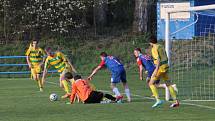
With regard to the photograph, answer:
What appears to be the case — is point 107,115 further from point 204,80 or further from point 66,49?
point 66,49

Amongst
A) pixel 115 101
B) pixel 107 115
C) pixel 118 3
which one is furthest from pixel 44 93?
pixel 118 3

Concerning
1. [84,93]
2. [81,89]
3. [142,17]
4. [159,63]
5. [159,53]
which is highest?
[142,17]

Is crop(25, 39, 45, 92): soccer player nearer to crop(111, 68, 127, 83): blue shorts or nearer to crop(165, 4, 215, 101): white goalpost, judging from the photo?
crop(165, 4, 215, 101): white goalpost

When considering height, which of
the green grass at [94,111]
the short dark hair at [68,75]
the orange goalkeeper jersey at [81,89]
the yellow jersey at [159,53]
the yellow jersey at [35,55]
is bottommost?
the green grass at [94,111]

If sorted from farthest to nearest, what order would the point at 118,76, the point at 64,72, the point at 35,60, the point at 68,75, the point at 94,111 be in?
the point at 35,60 < the point at 64,72 < the point at 68,75 < the point at 118,76 < the point at 94,111

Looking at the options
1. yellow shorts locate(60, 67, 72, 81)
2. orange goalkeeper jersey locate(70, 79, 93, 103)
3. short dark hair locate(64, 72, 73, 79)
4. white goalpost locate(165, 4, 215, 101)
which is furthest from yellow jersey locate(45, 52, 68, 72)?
white goalpost locate(165, 4, 215, 101)

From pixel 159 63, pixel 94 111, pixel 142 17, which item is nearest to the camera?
pixel 94 111

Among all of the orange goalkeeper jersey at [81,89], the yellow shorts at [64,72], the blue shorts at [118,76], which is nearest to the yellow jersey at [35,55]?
the yellow shorts at [64,72]

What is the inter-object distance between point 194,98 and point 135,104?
293 cm

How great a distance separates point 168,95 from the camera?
65.7 ft

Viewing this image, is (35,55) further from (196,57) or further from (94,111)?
(94,111)

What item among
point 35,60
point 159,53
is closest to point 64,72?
point 35,60

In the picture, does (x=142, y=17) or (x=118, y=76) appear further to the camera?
(x=142, y=17)

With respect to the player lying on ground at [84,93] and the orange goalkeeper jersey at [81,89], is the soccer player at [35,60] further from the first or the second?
the orange goalkeeper jersey at [81,89]
